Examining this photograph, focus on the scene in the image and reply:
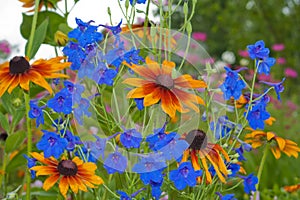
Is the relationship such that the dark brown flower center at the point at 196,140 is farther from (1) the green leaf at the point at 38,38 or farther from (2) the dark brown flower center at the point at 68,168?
(1) the green leaf at the point at 38,38

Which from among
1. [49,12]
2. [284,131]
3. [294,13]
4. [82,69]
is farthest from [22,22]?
[294,13]

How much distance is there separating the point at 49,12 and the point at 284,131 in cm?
180

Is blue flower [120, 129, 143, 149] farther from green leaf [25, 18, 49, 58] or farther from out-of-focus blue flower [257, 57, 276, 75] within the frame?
green leaf [25, 18, 49, 58]

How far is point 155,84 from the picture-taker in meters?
0.83

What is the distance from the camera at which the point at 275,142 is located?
3.50 feet

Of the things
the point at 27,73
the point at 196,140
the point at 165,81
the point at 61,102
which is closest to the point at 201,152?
the point at 196,140

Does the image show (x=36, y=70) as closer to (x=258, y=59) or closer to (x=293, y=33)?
(x=258, y=59)

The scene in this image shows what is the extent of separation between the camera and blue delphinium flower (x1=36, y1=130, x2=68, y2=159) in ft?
2.92

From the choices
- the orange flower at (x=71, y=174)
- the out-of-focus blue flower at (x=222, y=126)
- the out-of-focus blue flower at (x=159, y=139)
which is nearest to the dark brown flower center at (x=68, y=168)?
the orange flower at (x=71, y=174)

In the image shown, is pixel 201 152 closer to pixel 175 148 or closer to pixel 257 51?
pixel 175 148

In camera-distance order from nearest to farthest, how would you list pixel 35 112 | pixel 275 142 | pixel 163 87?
pixel 163 87, pixel 35 112, pixel 275 142

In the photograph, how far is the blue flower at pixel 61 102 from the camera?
89 centimetres

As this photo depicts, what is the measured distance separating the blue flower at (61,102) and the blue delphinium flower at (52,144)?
0.04 m

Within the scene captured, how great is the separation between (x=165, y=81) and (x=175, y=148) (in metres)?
0.10
